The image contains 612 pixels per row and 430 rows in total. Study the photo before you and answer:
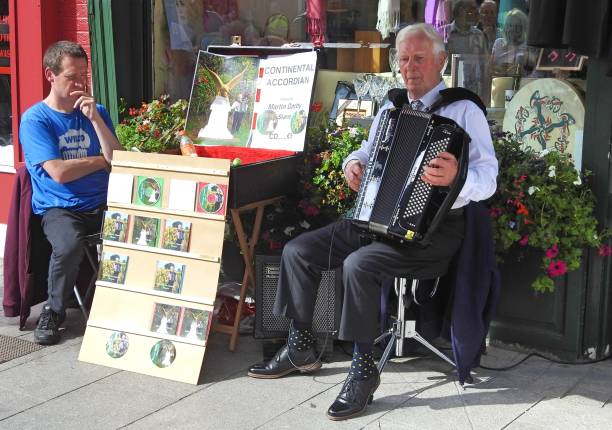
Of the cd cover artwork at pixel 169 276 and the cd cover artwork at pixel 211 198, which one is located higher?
the cd cover artwork at pixel 211 198

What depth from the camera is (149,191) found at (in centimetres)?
392

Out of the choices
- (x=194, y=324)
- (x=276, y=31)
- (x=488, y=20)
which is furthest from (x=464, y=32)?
(x=194, y=324)

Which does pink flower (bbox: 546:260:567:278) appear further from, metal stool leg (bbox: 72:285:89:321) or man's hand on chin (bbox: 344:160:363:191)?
metal stool leg (bbox: 72:285:89:321)

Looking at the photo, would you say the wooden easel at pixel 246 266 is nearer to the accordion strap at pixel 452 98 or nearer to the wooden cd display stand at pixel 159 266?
the wooden cd display stand at pixel 159 266

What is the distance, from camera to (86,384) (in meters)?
3.71

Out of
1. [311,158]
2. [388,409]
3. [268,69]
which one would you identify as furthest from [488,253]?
[268,69]

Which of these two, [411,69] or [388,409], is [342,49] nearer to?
[411,69]

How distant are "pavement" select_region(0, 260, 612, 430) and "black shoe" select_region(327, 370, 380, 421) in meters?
0.04

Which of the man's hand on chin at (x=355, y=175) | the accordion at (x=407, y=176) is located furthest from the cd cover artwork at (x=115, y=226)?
the accordion at (x=407, y=176)

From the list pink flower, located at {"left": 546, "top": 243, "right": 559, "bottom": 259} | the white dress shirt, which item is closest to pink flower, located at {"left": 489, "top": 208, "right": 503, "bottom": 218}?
pink flower, located at {"left": 546, "top": 243, "right": 559, "bottom": 259}

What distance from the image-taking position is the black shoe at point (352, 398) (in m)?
3.34

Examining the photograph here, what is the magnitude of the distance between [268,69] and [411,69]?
1215mm

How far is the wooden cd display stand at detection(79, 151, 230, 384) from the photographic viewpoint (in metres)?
3.75

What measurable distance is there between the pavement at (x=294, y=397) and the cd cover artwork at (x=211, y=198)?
76 cm
